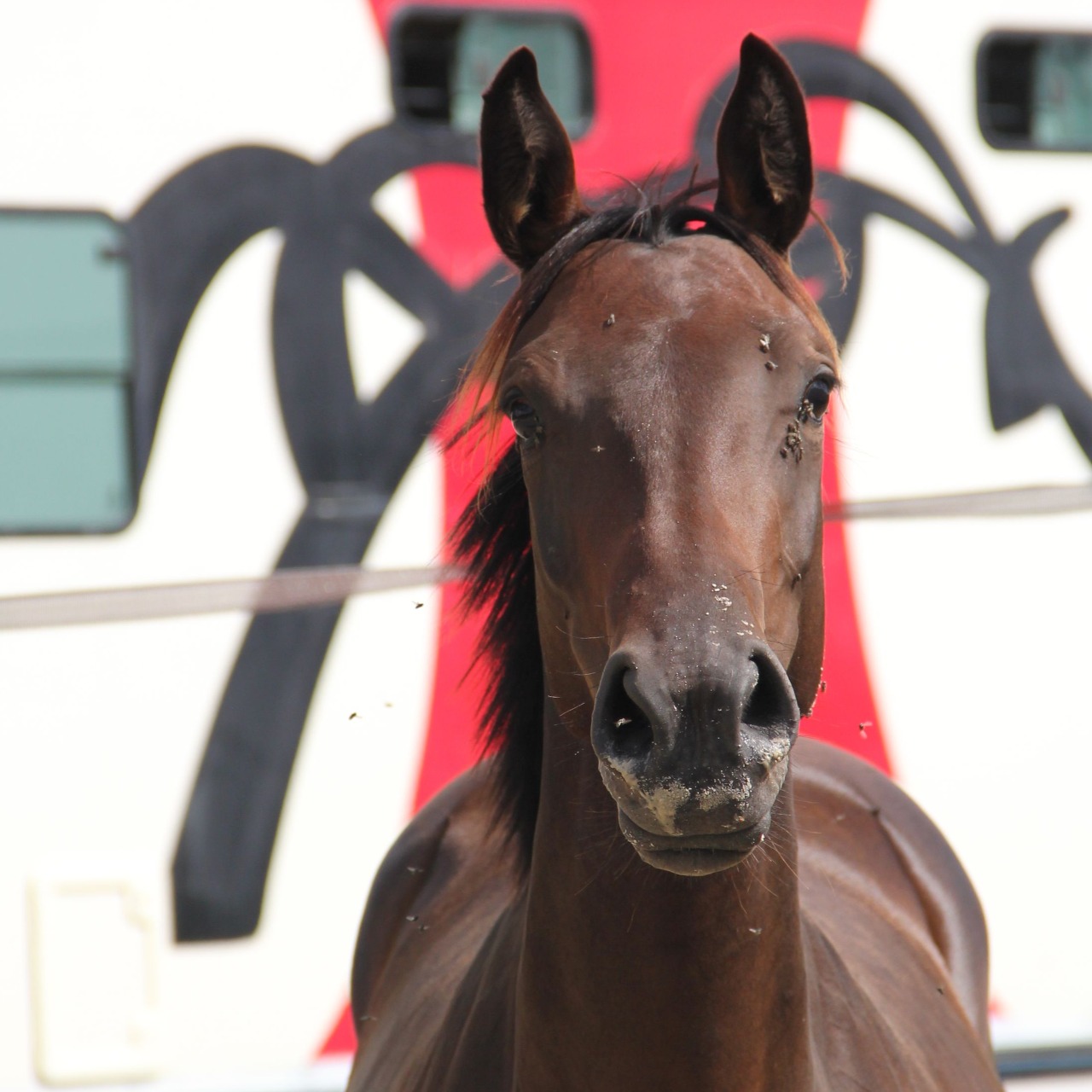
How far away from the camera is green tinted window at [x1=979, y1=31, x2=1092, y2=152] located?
3.36 m

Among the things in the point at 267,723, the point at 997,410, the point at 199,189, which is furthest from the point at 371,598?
the point at 997,410

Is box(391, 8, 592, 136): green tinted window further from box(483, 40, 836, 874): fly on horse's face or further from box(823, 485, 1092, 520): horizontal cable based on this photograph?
box(483, 40, 836, 874): fly on horse's face

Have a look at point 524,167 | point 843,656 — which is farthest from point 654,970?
point 843,656

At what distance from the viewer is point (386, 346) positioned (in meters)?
3.07

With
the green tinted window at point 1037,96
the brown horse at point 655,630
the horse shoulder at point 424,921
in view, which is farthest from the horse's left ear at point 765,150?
the green tinted window at point 1037,96

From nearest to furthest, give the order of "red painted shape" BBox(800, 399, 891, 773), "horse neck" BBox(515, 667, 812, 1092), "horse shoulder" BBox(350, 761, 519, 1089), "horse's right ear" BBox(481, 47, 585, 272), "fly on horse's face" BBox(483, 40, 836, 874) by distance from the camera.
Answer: "fly on horse's face" BBox(483, 40, 836, 874) < "horse neck" BBox(515, 667, 812, 1092) < "horse's right ear" BBox(481, 47, 585, 272) < "horse shoulder" BBox(350, 761, 519, 1089) < "red painted shape" BBox(800, 399, 891, 773)

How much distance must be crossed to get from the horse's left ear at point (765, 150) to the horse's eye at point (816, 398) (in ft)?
0.90

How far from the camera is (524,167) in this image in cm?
163

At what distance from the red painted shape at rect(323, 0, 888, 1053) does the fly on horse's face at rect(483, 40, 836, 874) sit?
1544 mm

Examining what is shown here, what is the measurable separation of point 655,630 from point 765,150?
2.35ft

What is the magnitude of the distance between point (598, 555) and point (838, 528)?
6.61 ft

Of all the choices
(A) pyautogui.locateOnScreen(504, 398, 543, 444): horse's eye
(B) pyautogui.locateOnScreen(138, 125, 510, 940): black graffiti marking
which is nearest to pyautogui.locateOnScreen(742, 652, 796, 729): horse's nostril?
(A) pyautogui.locateOnScreen(504, 398, 543, 444): horse's eye

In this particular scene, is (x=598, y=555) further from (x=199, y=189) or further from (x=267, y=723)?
(x=199, y=189)

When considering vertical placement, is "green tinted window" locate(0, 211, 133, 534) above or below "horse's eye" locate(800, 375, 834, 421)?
below
